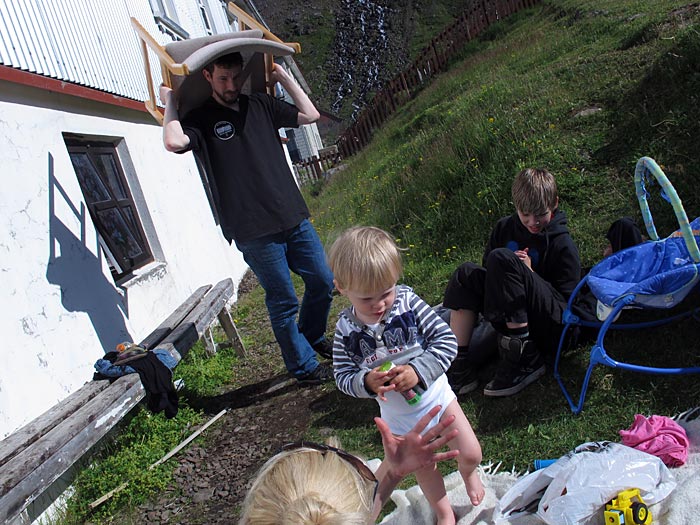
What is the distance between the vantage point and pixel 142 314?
4770mm

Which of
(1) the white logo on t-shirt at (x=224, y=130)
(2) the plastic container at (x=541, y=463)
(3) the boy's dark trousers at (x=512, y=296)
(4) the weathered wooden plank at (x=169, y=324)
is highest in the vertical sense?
(1) the white logo on t-shirt at (x=224, y=130)

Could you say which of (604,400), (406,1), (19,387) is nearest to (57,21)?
(19,387)

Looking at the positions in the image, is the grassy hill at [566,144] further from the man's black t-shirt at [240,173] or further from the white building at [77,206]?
the white building at [77,206]

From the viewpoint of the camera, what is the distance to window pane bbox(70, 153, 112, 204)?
4.70m

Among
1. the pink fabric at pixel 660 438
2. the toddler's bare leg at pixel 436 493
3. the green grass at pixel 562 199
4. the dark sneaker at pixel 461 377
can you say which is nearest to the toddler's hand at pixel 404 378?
the toddler's bare leg at pixel 436 493

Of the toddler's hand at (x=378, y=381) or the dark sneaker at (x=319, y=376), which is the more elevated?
the toddler's hand at (x=378, y=381)

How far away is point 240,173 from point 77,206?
1623 millimetres

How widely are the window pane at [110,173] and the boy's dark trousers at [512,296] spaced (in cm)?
383

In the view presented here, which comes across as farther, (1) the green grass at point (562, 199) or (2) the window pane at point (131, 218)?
(2) the window pane at point (131, 218)

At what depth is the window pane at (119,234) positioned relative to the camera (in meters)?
4.93

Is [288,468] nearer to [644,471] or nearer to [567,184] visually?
[644,471]

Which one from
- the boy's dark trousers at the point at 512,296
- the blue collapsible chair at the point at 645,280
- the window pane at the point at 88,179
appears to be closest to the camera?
the blue collapsible chair at the point at 645,280

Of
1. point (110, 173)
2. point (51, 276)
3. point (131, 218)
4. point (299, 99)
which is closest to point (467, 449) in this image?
point (299, 99)

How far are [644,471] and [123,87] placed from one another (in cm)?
583
